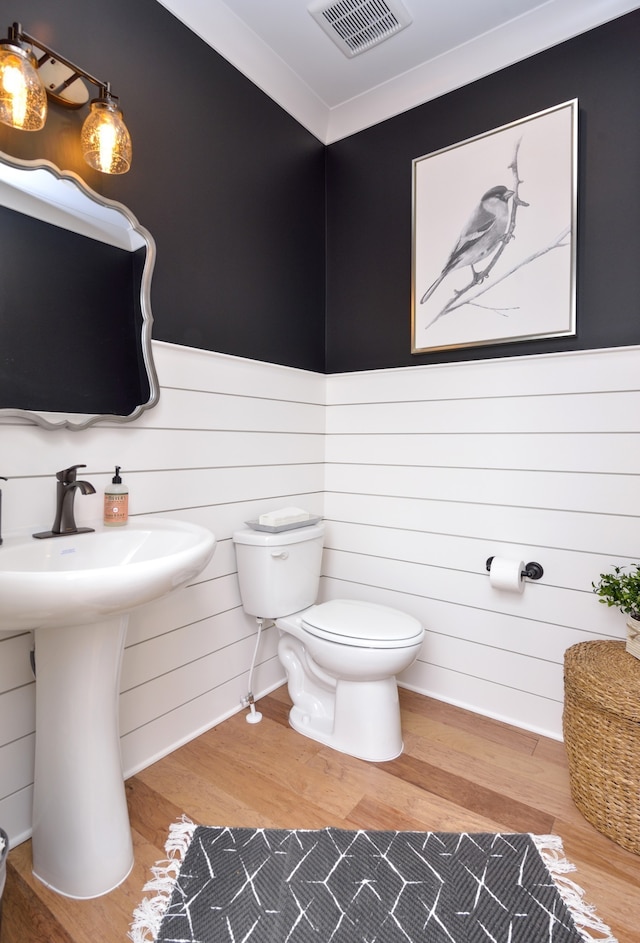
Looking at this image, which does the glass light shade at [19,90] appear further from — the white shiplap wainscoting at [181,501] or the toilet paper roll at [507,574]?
the toilet paper roll at [507,574]

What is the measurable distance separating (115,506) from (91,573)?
21.9 inches

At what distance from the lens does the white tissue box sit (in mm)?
1842

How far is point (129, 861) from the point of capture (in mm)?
1219

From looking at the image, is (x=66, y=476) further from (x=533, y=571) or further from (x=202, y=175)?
(x=533, y=571)

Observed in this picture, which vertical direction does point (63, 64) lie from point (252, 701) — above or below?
above

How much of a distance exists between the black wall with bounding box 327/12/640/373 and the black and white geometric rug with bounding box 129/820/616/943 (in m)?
1.60

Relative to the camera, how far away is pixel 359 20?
5.79ft

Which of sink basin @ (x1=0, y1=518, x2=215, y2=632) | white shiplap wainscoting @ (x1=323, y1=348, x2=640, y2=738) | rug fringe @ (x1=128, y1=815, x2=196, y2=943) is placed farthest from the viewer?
white shiplap wainscoting @ (x1=323, y1=348, x2=640, y2=738)

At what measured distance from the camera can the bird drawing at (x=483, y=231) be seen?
182 centimetres

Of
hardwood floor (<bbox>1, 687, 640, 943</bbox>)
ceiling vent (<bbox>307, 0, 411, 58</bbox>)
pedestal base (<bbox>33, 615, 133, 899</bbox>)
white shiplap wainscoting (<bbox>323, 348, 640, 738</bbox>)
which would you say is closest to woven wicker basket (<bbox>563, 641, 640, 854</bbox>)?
hardwood floor (<bbox>1, 687, 640, 943</bbox>)

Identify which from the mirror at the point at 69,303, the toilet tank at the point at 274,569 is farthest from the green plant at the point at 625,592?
the mirror at the point at 69,303

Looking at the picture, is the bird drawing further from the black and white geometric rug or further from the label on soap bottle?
the black and white geometric rug

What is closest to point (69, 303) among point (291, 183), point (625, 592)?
point (291, 183)

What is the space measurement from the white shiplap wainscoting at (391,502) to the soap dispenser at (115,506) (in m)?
0.06
